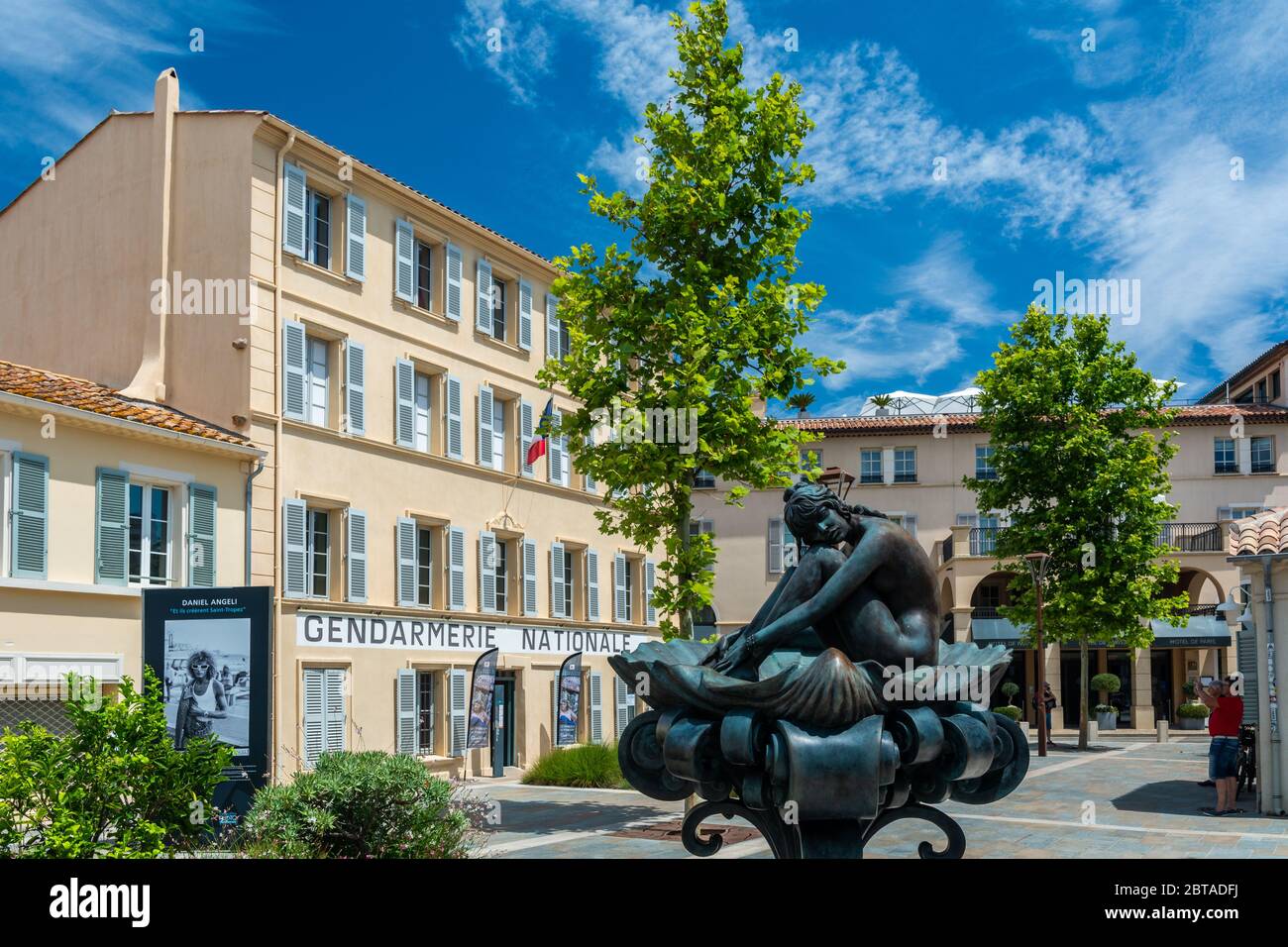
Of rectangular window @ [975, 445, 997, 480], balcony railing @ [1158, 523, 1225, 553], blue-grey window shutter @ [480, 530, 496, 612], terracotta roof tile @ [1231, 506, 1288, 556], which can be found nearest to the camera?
terracotta roof tile @ [1231, 506, 1288, 556]

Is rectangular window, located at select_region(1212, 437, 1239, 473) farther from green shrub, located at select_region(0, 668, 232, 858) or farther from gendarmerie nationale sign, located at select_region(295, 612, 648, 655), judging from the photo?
green shrub, located at select_region(0, 668, 232, 858)

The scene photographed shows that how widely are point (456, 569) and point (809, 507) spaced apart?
21.4 m

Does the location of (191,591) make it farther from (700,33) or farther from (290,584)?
(700,33)

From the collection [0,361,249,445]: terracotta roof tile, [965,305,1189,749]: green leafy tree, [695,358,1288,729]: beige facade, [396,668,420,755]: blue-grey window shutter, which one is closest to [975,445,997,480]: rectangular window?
[695,358,1288,729]: beige facade

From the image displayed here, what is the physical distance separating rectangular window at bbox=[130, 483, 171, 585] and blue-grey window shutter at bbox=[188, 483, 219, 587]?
1.15ft

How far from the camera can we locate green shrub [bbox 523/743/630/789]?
23141mm

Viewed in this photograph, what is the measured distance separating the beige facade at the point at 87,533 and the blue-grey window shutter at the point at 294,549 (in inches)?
42.2

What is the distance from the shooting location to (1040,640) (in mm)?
33938

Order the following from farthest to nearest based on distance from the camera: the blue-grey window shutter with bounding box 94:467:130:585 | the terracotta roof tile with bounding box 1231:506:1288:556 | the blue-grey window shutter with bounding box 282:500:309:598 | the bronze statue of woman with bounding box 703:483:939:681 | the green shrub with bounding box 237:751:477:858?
the blue-grey window shutter with bounding box 282:500:309:598 → the blue-grey window shutter with bounding box 94:467:130:585 → the terracotta roof tile with bounding box 1231:506:1288:556 → the green shrub with bounding box 237:751:477:858 → the bronze statue of woman with bounding box 703:483:939:681

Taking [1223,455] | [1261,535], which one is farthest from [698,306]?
[1223,455]

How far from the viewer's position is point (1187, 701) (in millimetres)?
47156

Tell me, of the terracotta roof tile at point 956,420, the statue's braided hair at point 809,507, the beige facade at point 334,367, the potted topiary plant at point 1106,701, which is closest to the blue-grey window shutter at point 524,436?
the beige facade at point 334,367

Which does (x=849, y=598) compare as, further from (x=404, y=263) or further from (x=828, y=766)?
(x=404, y=263)
